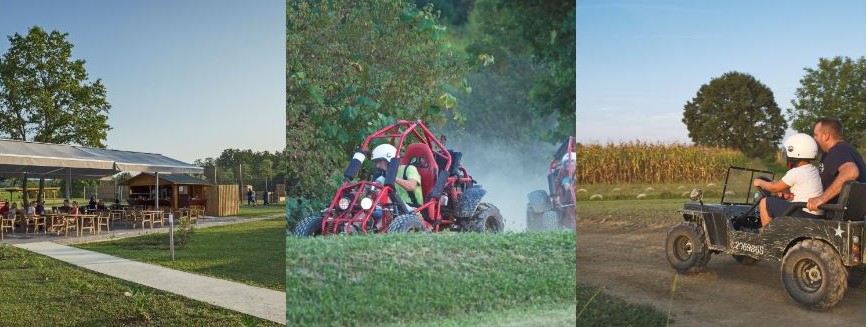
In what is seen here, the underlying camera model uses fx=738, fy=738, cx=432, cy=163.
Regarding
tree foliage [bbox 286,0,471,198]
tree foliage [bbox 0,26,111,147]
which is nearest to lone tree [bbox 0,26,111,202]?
tree foliage [bbox 0,26,111,147]

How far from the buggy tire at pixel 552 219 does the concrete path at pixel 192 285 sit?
3.40 metres

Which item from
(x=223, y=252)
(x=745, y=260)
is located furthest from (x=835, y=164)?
(x=223, y=252)

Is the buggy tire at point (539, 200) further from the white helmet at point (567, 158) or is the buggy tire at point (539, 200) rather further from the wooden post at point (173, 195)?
the wooden post at point (173, 195)

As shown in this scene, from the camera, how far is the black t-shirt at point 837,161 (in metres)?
4.84

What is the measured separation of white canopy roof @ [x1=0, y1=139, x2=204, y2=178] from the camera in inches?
611

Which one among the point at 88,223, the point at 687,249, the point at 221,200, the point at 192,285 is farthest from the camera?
the point at 221,200

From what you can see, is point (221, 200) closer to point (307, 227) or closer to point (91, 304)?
point (91, 304)

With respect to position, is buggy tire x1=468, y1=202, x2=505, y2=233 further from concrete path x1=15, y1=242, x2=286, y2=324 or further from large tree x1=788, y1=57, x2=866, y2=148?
concrete path x1=15, y1=242, x2=286, y2=324

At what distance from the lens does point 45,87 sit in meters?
18.0

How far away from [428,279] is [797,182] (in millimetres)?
2623

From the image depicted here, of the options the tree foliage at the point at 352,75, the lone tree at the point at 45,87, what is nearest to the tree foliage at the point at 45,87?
the lone tree at the point at 45,87

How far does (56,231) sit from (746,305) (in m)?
15.8

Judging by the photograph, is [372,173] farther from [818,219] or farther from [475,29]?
[818,219]

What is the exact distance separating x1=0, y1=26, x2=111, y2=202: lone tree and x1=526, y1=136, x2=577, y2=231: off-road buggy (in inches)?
603
